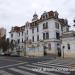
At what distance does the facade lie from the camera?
5169cm

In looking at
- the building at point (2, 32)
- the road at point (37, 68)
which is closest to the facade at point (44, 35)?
the building at point (2, 32)

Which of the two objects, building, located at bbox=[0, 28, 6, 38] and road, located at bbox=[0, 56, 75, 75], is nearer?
road, located at bbox=[0, 56, 75, 75]

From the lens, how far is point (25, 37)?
2581 inches

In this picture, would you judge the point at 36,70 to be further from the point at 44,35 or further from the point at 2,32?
the point at 2,32

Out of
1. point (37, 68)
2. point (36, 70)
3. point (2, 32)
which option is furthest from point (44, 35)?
point (36, 70)

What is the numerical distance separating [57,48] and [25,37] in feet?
59.5

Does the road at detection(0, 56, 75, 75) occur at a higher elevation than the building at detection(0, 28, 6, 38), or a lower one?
lower

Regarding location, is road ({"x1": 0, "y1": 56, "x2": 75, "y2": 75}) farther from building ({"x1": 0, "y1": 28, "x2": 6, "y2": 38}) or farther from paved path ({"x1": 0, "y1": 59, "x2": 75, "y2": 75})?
building ({"x1": 0, "y1": 28, "x2": 6, "y2": 38})

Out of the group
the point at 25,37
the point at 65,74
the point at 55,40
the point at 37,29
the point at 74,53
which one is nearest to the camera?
the point at 65,74

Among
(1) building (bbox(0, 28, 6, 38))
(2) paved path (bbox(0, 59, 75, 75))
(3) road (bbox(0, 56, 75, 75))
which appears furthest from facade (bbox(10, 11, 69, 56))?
(2) paved path (bbox(0, 59, 75, 75))

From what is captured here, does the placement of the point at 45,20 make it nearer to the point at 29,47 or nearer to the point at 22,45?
the point at 29,47

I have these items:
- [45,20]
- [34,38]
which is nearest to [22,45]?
[34,38]

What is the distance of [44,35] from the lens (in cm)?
5444

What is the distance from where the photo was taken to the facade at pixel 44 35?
5169 centimetres
